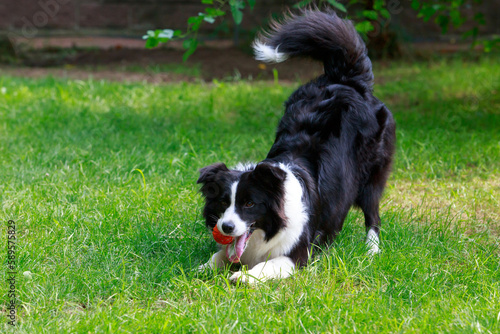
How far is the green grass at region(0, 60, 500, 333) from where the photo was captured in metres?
2.62

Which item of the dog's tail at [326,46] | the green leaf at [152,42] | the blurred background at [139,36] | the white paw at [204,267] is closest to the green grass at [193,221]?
the white paw at [204,267]


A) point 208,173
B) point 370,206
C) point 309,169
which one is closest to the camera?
point 208,173

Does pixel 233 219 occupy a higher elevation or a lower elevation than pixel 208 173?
lower

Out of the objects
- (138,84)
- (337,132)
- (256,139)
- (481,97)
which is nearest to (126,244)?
(337,132)

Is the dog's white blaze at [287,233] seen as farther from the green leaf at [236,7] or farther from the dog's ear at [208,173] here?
the green leaf at [236,7]

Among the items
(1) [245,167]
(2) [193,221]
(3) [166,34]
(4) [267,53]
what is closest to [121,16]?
(3) [166,34]

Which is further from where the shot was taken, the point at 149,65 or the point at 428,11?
the point at 149,65

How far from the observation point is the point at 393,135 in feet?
13.1

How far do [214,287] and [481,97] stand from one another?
5.70 m

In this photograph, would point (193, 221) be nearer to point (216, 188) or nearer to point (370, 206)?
Result: point (216, 188)

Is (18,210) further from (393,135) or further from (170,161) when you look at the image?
(393,135)

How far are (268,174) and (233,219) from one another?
1.02ft

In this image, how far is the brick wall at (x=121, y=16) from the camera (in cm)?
902

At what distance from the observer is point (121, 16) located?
30.1 ft
